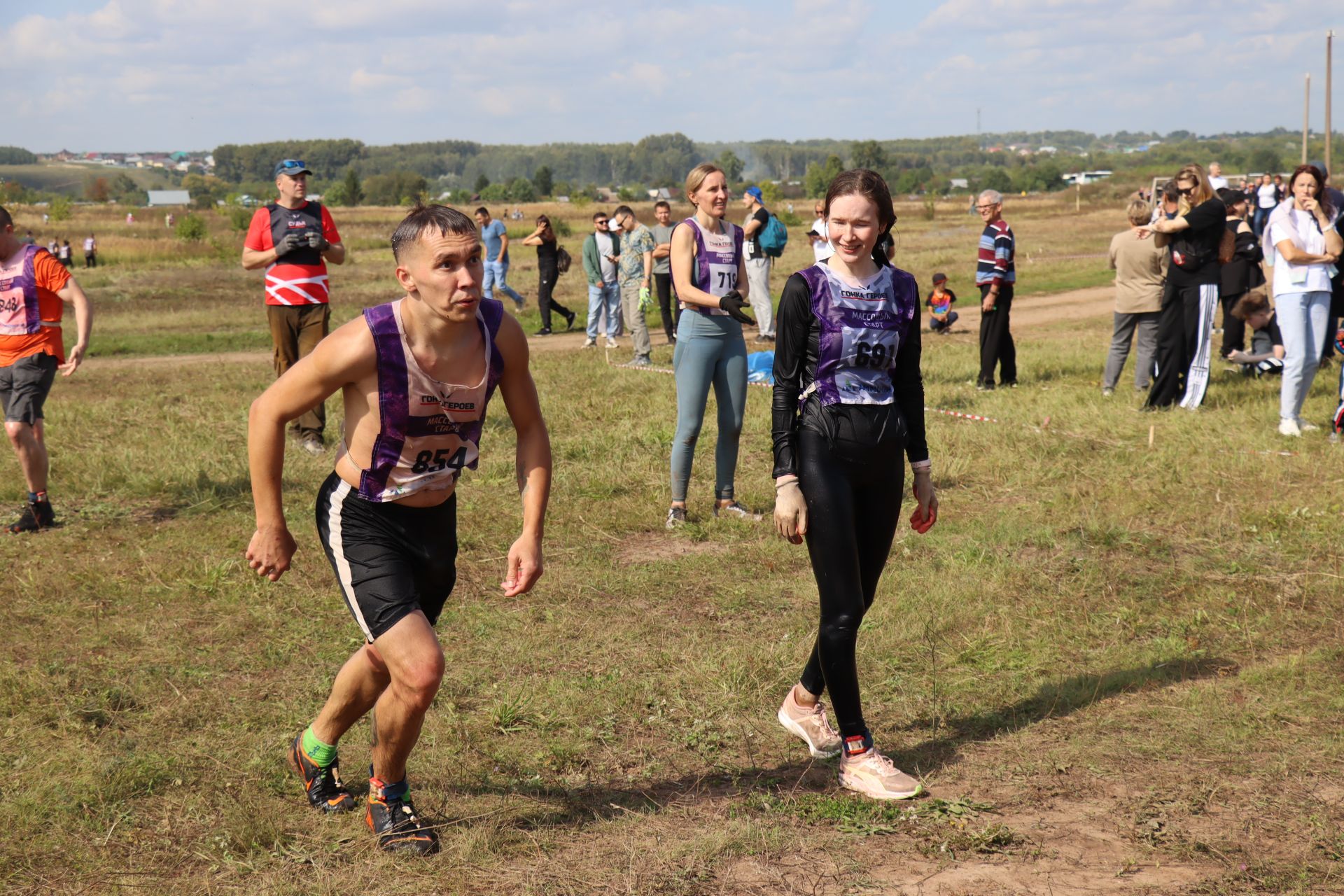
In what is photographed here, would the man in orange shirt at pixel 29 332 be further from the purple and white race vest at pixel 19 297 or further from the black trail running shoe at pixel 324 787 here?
the black trail running shoe at pixel 324 787

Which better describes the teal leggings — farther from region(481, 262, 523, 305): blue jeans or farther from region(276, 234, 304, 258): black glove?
region(481, 262, 523, 305): blue jeans

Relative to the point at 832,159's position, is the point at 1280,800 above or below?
below

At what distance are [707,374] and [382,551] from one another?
397 centimetres

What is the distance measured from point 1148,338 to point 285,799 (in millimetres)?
9695

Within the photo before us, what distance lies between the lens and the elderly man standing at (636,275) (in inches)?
607

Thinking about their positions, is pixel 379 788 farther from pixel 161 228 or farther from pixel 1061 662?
pixel 161 228

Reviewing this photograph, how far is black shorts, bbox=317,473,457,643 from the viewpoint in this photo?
362cm

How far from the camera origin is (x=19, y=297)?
7.64 m

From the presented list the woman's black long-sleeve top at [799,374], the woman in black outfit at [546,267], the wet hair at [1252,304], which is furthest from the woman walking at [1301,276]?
the woman in black outfit at [546,267]

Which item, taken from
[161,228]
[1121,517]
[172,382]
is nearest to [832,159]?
[161,228]

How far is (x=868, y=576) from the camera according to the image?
4.35 metres

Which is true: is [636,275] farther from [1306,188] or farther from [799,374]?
[799,374]

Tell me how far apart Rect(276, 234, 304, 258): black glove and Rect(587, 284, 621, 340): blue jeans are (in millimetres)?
8014

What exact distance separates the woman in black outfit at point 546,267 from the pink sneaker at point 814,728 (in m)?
14.6
